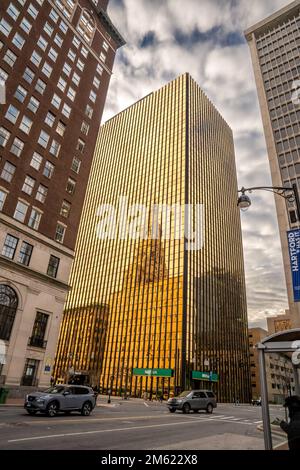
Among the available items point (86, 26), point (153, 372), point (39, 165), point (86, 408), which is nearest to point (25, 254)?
point (39, 165)

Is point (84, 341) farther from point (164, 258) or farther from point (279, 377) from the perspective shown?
point (279, 377)

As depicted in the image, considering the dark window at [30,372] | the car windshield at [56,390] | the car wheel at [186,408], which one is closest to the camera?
the car windshield at [56,390]

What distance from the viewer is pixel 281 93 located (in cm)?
4809

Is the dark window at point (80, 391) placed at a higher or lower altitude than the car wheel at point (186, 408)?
higher

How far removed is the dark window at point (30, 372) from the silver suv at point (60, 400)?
1235cm

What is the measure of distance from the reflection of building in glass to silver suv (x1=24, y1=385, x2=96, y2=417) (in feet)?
241

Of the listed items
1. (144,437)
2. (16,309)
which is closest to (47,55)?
(16,309)

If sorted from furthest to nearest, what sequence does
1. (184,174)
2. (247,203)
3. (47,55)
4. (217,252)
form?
(217,252) < (184,174) < (47,55) < (247,203)

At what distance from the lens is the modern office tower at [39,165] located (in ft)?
95.8

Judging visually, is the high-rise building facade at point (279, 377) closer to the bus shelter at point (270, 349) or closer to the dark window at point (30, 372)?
the bus shelter at point (270, 349)

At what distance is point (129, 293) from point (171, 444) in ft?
269

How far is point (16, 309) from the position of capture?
2895 cm

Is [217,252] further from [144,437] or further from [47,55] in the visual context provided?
[144,437]

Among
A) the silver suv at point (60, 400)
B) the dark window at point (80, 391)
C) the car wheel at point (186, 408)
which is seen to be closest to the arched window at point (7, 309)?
the silver suv at point (60, 400)
